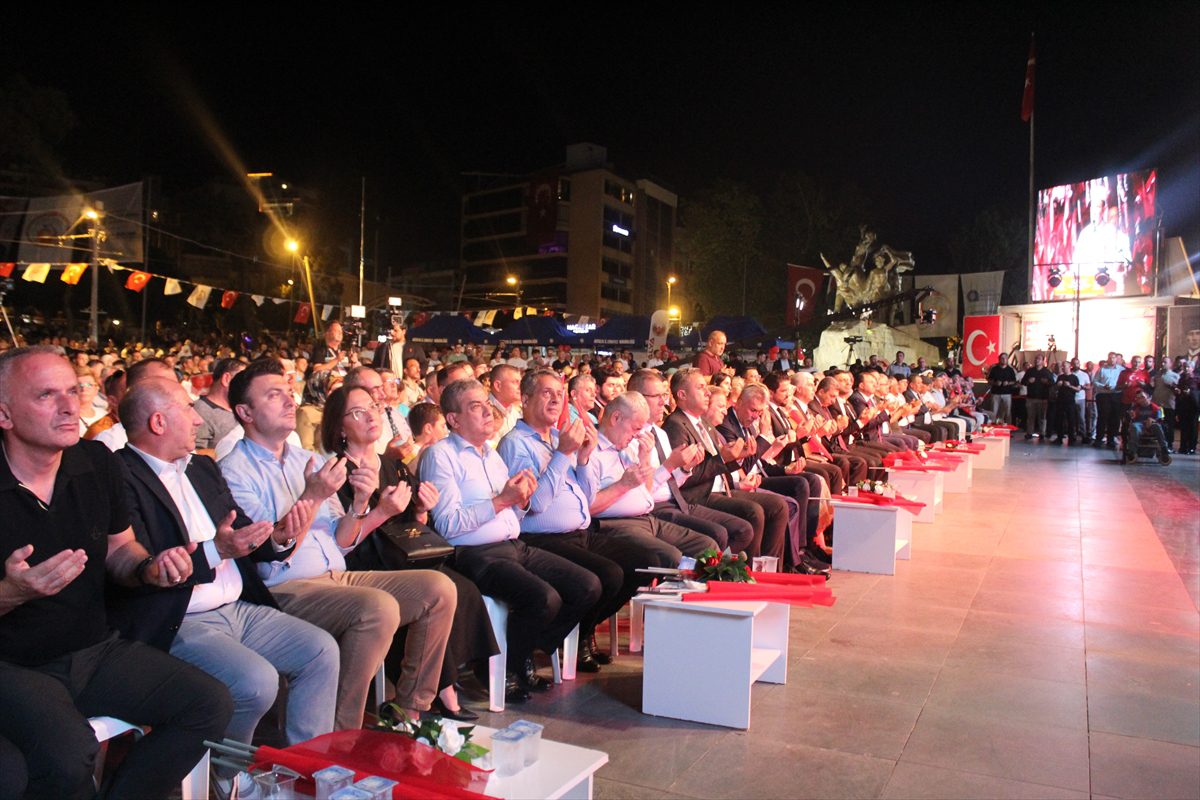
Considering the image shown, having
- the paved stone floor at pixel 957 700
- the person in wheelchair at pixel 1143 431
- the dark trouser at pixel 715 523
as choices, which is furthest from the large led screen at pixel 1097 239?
the dark trouser at pixel 715 523

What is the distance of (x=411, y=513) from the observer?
405 cm

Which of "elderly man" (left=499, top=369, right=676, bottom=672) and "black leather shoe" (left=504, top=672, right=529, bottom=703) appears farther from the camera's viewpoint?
"elderly man" (left=499, top=369, right=676, bottom=672)

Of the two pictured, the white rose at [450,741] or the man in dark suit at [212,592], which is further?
the man in dark suit at [212,592]

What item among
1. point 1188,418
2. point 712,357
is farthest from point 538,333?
point 1188,418

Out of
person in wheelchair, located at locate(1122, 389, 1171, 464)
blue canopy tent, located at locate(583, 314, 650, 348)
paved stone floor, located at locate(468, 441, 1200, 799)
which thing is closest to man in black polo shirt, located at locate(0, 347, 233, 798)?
paved stone floor, located at locate(468, 441, 1200, 799)

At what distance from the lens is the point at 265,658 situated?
308cm

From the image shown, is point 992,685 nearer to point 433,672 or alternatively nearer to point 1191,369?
point 433,672

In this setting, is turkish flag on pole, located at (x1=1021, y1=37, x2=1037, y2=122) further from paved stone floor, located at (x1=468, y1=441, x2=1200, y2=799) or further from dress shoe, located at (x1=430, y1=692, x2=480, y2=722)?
dress shoe, located at (x1=430, y1=692, x2=480, y2=722)

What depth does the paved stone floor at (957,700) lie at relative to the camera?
336 centimetres

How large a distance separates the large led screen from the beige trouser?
A: 2608cm

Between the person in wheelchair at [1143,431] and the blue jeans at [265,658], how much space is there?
50.3ft

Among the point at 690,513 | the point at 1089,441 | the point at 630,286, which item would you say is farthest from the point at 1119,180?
the point at 630,286

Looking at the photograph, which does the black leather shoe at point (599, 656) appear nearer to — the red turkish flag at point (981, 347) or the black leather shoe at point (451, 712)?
the black leather shoe at point (451, 712)

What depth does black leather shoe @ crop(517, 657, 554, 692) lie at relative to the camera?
13.5 ft
